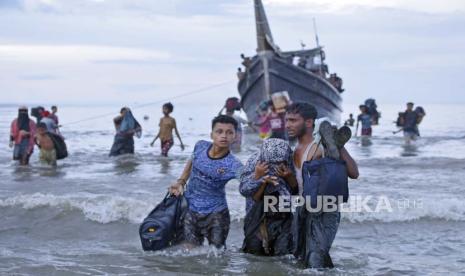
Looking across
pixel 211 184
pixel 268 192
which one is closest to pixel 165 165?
pixel 211 184

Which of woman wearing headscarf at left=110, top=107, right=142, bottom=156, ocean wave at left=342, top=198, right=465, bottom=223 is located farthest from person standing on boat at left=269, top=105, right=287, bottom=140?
ocean wave at left=342, top=198, right=465, bottom=223

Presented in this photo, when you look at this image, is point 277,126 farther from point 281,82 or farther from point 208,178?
point 281,82

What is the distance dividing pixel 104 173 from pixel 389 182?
210 inches

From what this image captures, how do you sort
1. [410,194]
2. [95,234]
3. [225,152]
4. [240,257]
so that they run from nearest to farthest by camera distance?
[225,152]
[240,257]
[95,234]
[410,194]

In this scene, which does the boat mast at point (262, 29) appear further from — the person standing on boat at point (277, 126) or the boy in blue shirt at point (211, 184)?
the boy in blue shirt at point (211, 184)

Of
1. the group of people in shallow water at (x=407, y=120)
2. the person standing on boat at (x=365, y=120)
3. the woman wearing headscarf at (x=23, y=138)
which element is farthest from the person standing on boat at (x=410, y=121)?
the woman wearing headscarf at (x=23, y=138)

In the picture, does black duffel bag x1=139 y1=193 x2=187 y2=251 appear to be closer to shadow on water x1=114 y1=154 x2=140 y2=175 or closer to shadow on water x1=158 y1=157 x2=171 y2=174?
shadow on water x1=114 y1=154 x2=140 y2=175

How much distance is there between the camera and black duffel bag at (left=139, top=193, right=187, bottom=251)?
18.2 feet

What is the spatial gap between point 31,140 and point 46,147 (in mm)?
791

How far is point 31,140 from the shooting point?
14469 mm

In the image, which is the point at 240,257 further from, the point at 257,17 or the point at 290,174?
the point at 257,17

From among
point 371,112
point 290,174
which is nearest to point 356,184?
point 290,174

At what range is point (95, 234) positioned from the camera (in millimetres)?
7555

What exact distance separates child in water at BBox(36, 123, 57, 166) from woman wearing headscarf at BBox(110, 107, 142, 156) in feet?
5.76
